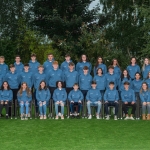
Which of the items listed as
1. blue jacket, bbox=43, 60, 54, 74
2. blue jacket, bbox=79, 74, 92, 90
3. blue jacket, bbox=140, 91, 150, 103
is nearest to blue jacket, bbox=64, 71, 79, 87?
blue jacket, bbox=79, 74, 92, 90

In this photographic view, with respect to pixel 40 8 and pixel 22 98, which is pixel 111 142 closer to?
pixel 22 98

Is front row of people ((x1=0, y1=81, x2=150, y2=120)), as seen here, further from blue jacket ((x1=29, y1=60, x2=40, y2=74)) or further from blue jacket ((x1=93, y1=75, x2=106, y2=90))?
blue jacket ((x1=29, y1=60, x2=40, y2=74))

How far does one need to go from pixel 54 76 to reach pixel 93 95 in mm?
1397

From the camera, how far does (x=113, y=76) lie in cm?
1627

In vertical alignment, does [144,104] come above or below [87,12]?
below

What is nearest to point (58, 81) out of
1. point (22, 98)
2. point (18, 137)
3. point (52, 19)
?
point (22, 98)

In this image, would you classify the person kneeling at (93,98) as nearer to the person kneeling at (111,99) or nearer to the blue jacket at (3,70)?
the person kneeling at (111,99)

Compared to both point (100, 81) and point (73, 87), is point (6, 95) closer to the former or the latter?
point (73, 87)

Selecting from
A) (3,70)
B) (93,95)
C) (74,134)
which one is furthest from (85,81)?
(74,134)

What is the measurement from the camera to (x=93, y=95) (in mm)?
15703

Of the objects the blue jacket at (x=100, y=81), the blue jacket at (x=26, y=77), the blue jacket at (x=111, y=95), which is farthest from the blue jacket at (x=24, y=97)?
the blue jacket at (x=111, y=95)

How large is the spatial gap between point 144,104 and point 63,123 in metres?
2.68

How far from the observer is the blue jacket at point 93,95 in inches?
618

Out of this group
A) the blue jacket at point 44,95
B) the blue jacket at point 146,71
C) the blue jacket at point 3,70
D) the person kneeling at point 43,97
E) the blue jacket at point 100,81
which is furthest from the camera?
the blue jacket at point 146,71
